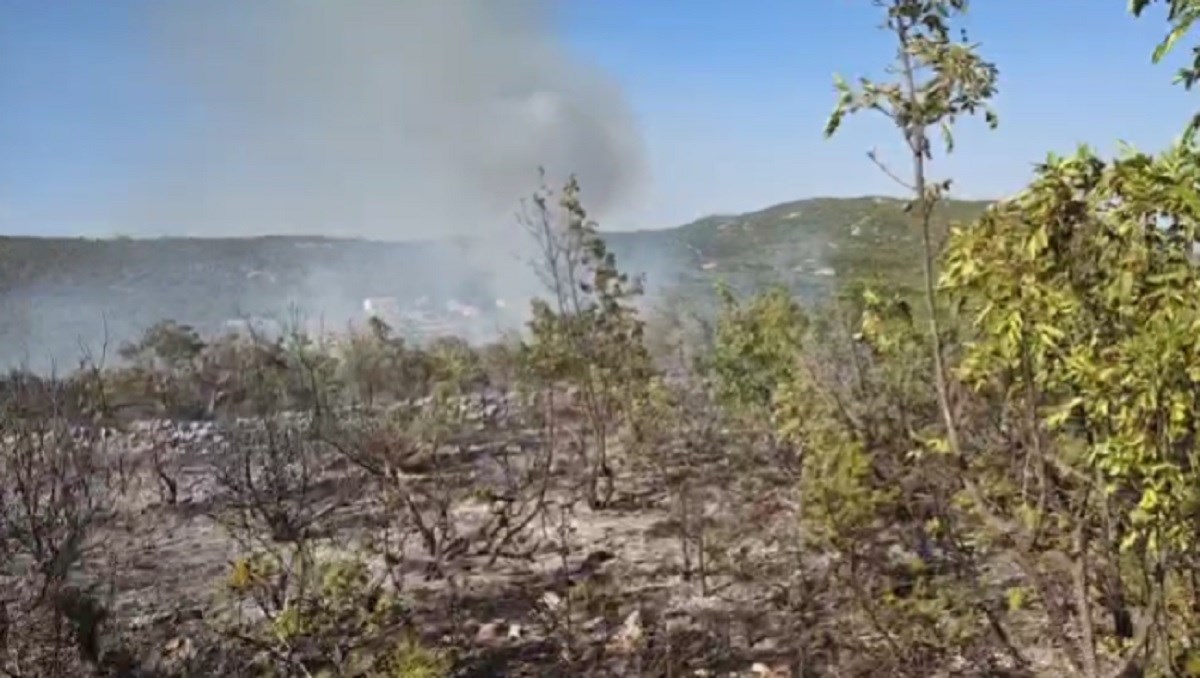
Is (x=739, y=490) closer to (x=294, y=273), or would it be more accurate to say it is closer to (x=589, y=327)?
(x=589, y=327)

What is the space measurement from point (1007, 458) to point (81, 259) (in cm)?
3497

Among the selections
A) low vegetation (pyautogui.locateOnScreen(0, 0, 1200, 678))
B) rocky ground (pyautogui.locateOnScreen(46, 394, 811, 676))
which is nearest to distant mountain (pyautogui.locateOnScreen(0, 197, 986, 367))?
low vegetation (pyautogui.locateOnScreen(0, 0, 1200, 678))

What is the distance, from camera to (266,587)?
609 centimetres

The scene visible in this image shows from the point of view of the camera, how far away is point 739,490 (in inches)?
412

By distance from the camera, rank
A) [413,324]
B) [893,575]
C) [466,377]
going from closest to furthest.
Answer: [893,575]
[466,377]
[413,324]

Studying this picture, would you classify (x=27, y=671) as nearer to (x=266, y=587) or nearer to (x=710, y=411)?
(x=266, y=587)

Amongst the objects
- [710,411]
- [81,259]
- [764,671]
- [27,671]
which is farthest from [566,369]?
[81,259]

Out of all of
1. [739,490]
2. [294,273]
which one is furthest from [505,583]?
[294,273]

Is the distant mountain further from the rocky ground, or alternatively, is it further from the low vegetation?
the rocky ground

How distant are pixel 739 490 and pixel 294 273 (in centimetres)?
2945

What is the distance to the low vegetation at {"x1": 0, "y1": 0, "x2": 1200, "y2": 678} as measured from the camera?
2811 mm

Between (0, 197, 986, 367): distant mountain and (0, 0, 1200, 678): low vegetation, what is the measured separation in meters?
13.4

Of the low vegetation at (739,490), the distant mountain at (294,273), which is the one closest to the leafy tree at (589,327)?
the low vegetation at (739,490)

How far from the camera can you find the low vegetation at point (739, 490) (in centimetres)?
281
